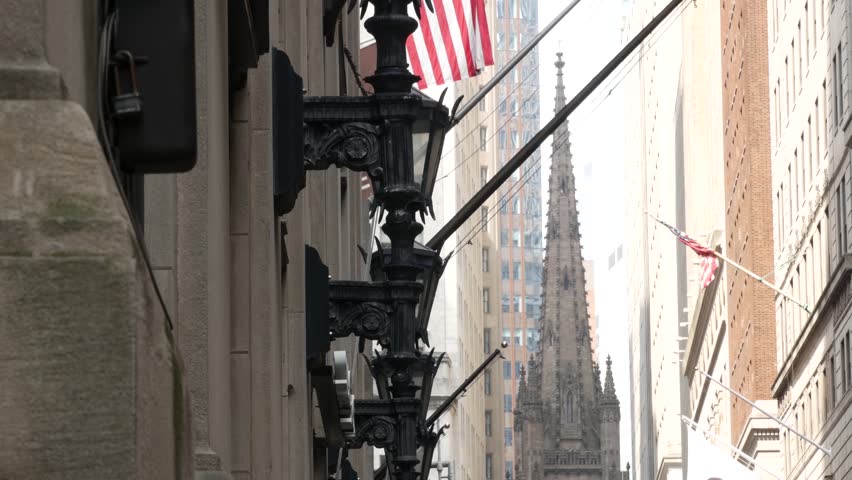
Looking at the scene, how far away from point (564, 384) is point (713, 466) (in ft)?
441

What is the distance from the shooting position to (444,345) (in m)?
98.8

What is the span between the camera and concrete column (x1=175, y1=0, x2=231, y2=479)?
863 cm

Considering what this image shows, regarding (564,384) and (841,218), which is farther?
(564,384)

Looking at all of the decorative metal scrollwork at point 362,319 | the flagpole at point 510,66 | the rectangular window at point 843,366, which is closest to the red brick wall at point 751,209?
the rectangular window at point 843,366

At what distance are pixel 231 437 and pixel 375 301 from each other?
5623 millimetres

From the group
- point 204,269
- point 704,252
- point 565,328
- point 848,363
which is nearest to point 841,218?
point 848,363

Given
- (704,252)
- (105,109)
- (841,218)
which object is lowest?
(105,109)

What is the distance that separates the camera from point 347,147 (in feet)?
46.1

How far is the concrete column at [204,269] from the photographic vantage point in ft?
28.3

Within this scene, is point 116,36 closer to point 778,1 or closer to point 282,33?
point 282,33

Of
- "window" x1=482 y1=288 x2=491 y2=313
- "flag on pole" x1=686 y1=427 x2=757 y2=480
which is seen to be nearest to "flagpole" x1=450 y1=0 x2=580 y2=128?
"flag on pole" x1=686 y1=427 x2=757 y2=480

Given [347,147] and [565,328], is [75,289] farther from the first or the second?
[565,328]

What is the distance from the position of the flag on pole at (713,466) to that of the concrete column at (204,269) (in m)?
44.8

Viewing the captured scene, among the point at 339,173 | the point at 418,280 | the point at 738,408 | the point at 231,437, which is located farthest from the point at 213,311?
the point at 738,408
